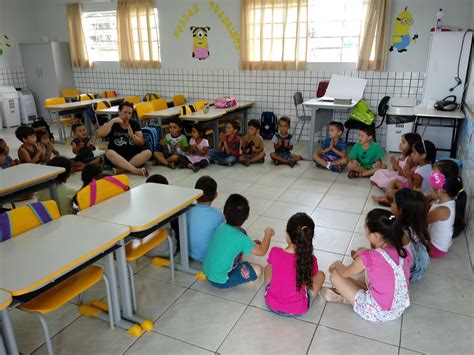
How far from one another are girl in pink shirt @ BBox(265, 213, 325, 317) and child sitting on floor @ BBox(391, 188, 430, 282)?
0.69 m

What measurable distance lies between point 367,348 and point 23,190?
2526 mm

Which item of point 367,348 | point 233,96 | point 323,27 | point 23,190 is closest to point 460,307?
point 367,348

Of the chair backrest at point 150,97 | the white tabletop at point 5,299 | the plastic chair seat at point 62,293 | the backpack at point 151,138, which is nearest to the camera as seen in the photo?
the white tabletop at point 5,299

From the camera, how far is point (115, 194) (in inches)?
99.7

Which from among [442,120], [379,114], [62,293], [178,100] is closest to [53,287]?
[62,293]

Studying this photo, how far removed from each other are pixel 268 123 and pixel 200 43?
6.34 ft

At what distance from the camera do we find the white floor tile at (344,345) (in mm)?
1943

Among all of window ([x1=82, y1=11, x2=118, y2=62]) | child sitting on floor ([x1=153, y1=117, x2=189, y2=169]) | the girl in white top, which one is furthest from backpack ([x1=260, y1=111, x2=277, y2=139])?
the girl in white top

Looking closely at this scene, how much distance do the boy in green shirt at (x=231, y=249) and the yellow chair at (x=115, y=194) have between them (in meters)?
0.31

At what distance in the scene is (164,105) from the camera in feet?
20.3

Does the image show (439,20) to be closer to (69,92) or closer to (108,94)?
(108,94)

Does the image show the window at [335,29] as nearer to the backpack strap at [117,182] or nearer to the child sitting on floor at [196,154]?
the child sitting on floor at [196,154]

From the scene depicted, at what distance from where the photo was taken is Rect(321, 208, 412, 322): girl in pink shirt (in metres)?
2.04

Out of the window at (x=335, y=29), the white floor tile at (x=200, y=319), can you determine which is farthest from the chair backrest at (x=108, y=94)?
the white floor tile at (x=200, y=319)
